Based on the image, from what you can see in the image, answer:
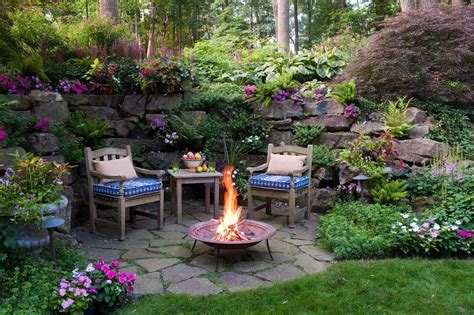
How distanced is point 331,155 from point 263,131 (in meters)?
1.20

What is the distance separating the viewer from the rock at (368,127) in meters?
5.93

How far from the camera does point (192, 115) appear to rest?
6.51m

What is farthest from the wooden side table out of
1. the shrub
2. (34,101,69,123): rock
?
the shrub

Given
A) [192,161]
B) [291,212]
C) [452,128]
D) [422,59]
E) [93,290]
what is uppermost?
[422,59]

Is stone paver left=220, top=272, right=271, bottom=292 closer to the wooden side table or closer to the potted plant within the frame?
the potted plant

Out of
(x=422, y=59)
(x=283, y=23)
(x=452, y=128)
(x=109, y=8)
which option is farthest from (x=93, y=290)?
(x=283, y=23)

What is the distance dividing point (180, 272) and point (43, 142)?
2.36 m

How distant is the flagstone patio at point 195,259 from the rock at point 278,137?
1683 mm

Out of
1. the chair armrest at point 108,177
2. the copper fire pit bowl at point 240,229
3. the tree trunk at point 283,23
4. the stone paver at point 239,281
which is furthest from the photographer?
the tree trunk at point 283,23

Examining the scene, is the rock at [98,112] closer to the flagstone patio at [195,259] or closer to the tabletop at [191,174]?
the tabletop at [191,174]

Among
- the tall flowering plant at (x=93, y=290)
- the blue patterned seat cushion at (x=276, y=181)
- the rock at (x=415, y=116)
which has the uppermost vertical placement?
the rock at (x=415, y=116)

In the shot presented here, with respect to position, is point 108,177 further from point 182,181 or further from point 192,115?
point 192,115

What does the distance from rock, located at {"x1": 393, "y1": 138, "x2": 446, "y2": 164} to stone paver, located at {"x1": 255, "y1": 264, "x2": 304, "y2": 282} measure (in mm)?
2725

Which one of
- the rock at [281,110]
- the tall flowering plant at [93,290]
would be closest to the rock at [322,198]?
the rock at [281,110]
